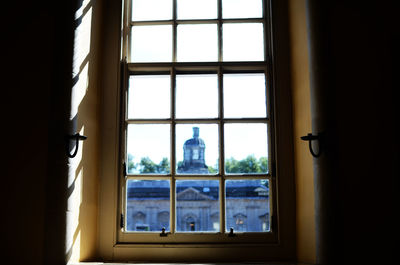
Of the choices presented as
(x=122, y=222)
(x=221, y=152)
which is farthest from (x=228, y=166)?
(x=122, y=222)

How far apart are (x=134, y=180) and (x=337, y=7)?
1.53 m

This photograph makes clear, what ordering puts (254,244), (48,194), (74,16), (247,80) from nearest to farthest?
1. (48,194)
2. (74,16)
3. (254,244)
4. (247,80)

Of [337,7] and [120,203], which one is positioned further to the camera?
[120,203]

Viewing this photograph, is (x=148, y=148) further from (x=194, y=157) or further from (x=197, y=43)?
(x=197, y=43)

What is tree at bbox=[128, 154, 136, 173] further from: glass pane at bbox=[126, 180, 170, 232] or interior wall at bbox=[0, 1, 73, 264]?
interior wall at bbox=[0, 1, 73, 264]

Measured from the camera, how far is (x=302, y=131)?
2.26 metres

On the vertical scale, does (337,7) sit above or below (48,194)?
above

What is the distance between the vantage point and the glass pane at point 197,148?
2.42 m

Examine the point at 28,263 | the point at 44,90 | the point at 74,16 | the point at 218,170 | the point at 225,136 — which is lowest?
the point at 28,263

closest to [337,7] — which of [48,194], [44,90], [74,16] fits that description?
[74,16]

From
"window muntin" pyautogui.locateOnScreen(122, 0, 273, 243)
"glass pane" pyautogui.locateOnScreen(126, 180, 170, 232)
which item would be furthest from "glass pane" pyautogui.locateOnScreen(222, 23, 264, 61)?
"glass pane" pyautogui.locateOnScreen(126, 180, 170, 232)

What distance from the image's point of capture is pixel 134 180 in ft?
7.93

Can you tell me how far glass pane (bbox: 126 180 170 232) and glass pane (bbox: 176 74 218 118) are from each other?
49 cm

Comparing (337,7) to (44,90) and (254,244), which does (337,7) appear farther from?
(44,90)
